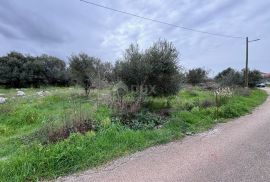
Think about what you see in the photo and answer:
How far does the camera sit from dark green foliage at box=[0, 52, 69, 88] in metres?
39.5

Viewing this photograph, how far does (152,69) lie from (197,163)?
7225 millimetres

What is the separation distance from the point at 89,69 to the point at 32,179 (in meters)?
15.3

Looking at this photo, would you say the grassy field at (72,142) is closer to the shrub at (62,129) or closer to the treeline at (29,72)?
the shrub at (62,129)

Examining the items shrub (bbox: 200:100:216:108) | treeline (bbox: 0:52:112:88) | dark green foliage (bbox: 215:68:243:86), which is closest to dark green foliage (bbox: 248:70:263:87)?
dark green foliage (bbox: 215:68:243:86)

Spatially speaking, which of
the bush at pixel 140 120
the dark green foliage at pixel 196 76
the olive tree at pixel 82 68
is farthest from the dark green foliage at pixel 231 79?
the bush at pixel 140 120

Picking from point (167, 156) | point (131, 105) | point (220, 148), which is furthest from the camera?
point (131, 105)

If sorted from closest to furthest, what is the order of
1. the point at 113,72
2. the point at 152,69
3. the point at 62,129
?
the point at 62,129 < the point at 152,69 < the point at 113,72

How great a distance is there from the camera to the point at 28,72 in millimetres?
40219

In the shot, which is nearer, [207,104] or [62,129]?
[62,129]

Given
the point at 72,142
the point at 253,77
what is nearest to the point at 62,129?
the point at 72,142

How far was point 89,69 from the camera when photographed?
19938 millimetres

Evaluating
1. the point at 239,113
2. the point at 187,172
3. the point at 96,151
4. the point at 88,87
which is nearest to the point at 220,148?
the point at 187,172

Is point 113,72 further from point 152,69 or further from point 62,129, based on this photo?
point 62,129

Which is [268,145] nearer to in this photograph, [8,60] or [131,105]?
[131,105]
